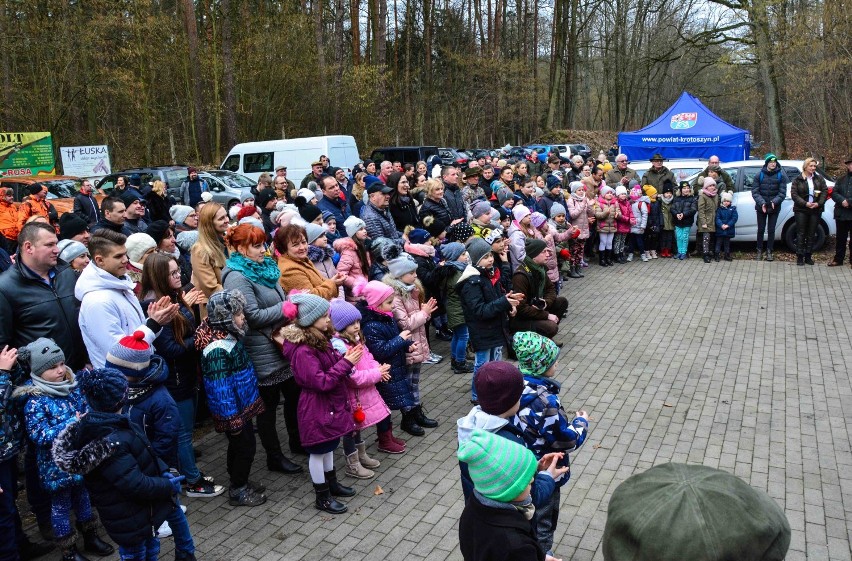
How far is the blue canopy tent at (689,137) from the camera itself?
1992 centimetres

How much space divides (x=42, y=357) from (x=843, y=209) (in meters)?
12.7

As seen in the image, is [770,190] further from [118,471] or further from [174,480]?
[118,471]

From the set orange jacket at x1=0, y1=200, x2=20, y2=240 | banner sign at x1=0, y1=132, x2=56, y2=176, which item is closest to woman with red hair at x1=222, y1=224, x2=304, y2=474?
orange jacket at x1=0, y1=200, x2=20, y2=240

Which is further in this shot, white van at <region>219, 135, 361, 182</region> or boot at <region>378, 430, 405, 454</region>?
white van at <region>219, 135, 361, 182</region>

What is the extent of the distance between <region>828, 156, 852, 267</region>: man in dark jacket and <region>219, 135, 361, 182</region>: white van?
13987 mm

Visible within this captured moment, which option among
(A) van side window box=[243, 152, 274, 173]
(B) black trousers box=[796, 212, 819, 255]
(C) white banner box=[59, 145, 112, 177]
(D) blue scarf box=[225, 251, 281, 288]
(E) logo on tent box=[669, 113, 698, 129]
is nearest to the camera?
(D) blue scarf box=[225, 251, 281, 288]

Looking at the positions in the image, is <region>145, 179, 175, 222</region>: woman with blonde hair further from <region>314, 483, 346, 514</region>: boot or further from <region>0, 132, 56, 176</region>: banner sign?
<region>0, 132, 56, 176</region>: banner sign

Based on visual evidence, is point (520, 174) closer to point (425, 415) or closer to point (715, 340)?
point (715, 340)

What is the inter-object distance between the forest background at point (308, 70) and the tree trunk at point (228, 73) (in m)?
0.07

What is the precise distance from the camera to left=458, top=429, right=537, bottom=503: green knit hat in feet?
9.10

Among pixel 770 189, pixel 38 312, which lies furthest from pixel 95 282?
pixel 770 189

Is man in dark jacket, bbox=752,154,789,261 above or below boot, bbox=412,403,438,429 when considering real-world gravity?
above

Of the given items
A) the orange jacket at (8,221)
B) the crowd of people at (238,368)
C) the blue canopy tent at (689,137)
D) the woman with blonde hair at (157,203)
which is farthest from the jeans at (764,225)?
the orange jacket at (8,221)

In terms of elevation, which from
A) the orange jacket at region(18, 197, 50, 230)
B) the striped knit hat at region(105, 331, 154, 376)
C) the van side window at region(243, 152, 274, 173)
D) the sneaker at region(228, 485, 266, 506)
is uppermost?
the van side window at region(243, 152, 274, 173)
